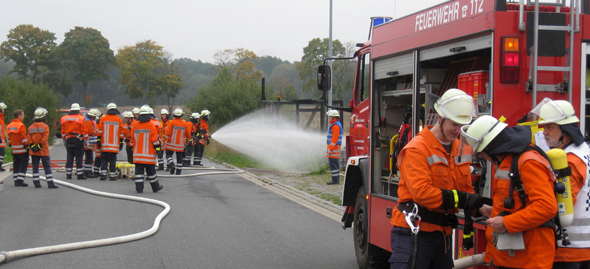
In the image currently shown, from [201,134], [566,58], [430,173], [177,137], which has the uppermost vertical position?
[566,58]

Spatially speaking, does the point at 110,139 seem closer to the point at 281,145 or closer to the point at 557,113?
the point at 281,145

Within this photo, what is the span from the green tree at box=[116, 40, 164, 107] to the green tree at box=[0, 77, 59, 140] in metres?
28.5

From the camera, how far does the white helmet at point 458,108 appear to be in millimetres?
3523

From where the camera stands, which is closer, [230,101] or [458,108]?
[458,108]

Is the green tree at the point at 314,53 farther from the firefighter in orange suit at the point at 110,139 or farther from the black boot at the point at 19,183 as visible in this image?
the black boot at the point at 19,183

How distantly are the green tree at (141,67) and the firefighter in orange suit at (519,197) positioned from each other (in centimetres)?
6348

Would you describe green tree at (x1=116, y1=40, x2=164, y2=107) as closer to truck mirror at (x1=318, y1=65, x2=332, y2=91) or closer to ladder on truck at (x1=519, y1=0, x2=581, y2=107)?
truck mirror at (x1=318, y1=65, x2=332, y2=91)

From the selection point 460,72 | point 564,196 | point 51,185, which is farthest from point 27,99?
point 564,196

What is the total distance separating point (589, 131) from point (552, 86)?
2.50 feet

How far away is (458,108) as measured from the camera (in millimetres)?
3529

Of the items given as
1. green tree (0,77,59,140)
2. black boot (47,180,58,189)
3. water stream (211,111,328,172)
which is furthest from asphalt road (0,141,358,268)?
green tree (0,77,59,140)

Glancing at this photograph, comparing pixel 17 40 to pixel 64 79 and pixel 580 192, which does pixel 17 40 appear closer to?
pixel 64 79

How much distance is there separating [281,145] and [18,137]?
35.6 feet

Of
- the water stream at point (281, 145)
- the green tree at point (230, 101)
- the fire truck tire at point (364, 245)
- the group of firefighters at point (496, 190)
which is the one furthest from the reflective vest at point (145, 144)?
the green tree at point (230, 101)
